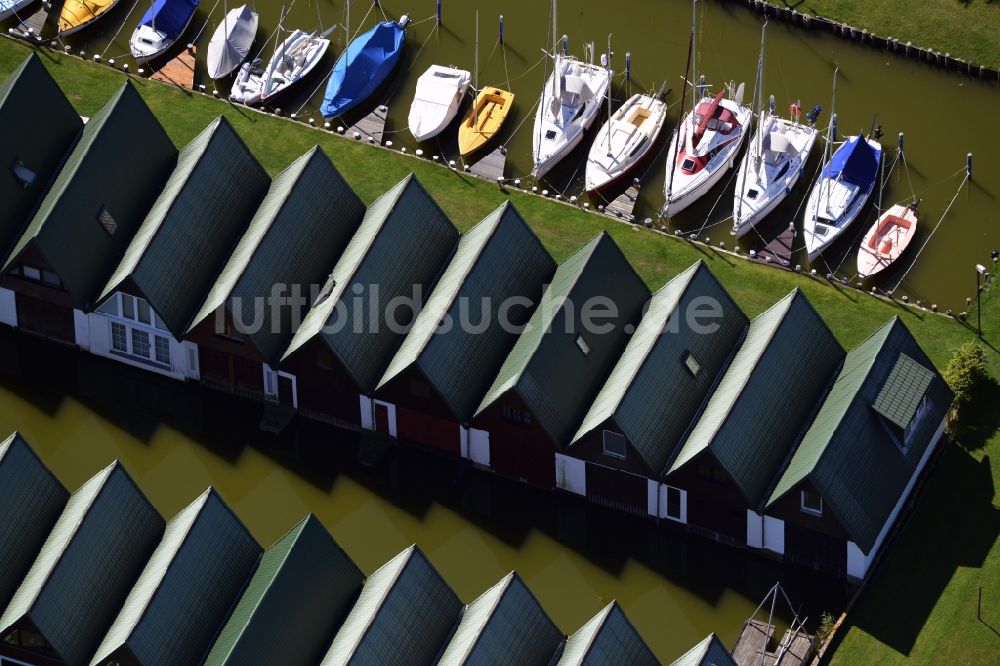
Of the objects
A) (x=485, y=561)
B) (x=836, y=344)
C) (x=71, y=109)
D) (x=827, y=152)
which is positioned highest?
(x=827, y=152)

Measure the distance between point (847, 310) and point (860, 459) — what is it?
16.8 meters

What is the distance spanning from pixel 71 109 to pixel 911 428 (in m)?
54.4

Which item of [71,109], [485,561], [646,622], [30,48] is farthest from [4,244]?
[646,622]

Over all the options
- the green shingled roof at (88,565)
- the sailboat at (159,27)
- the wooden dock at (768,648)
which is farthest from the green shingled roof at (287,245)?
the wooden dock at (768,648)

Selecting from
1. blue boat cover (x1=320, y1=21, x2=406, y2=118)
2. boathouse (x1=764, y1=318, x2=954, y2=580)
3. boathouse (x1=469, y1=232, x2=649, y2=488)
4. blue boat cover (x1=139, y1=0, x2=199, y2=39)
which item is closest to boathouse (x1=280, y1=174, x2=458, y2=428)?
boathouse (x1=469, y1=232, x2=649, y2=488)

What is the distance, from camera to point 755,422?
12588cm

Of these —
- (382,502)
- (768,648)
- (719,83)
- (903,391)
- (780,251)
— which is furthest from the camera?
(719,83)

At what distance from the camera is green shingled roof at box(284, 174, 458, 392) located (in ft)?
427

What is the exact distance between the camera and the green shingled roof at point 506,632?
115 m

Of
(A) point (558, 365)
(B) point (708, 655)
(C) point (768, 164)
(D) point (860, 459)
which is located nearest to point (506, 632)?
(B) point (708, 655)

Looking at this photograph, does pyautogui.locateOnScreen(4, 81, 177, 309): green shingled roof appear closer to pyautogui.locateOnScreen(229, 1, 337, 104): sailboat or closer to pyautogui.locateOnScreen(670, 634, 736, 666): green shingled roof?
pyautogui.locateOnScreen(229, 1, 337, 104): sailboat

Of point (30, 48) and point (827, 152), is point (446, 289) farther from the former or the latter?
point (30, 48)

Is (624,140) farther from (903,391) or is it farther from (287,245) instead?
(903,391)

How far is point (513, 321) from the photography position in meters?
132
